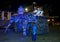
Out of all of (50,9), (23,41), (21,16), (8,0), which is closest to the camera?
(23,41)

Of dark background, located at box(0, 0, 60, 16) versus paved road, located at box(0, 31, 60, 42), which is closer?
paved road, located at box(0, 31, 60, 42)

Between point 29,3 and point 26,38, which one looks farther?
point 29,3

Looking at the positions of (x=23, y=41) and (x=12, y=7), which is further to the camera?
(x=12, y=7)

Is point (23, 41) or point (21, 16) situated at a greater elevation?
point (21, 16)

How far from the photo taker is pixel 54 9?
42188 mm

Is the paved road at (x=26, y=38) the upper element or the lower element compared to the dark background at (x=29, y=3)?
lower

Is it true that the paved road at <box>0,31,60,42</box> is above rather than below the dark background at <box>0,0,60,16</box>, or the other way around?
below

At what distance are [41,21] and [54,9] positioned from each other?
21.0m

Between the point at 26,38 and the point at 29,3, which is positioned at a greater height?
the point at 29,3

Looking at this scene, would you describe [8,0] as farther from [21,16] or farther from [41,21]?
[41,21]

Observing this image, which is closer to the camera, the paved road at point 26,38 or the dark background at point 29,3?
the paved road at point 26,38

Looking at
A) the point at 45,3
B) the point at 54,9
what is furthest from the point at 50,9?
the point at 45,3

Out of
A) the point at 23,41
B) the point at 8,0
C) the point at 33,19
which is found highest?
the point at 8,0

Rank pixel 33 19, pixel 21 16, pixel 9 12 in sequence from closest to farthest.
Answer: pixel 33 19 → pixel 21 16 → pixel 9 12
